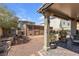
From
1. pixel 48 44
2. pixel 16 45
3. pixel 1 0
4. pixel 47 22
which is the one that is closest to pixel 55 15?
pixel 47 22

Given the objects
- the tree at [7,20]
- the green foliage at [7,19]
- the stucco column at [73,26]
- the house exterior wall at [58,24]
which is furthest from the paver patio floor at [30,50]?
the stucco column at [73,26]

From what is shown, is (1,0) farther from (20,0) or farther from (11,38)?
(11,38)

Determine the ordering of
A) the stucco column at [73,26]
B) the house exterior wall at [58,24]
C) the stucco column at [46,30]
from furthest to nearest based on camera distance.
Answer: the stucco column at [73,26] < the house exterior wall at [58,24] < the stucco column at [46,30]

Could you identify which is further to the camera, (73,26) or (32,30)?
(73,26)

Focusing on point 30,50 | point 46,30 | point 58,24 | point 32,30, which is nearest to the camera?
point 32,30

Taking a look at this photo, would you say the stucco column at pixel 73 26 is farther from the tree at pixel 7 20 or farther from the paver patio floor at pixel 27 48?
the tree at pixel 7 20

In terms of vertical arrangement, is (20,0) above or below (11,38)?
above

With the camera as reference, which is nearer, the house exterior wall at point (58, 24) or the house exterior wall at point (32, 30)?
the house exterior wall at point (32, 30)

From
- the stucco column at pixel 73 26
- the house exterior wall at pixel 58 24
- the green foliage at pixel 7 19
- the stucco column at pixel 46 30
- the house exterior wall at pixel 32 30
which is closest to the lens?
the green foliage at pixel 7 19

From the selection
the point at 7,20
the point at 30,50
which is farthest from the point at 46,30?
the point at 7,20

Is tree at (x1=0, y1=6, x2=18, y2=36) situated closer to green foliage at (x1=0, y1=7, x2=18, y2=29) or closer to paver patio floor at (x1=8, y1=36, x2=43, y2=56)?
green foliage at (x1=0, y1=7, x2=18, y2=29)

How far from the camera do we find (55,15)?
7.43 meters

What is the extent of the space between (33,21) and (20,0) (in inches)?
42.5

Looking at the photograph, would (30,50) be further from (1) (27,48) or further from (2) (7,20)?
(2) (7,20)
